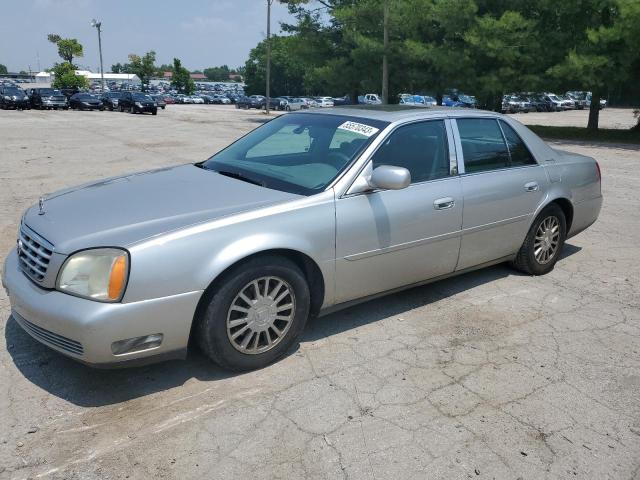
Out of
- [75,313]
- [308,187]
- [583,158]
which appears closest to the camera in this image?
[75,313]

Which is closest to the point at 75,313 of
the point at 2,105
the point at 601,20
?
the point at 601,20

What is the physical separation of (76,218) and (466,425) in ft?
8.03

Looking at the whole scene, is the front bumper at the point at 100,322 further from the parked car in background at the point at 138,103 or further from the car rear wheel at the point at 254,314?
the parked car in background at the point at 138,103

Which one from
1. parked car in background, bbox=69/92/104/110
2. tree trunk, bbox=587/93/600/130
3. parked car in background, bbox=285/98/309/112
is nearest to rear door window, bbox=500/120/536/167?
tree trunk, bbox=587/93/600/130

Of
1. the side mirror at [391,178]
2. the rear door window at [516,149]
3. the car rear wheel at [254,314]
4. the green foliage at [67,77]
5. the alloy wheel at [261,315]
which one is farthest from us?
the green foliage at [67,77]

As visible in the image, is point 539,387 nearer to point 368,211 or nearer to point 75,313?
point 368,211

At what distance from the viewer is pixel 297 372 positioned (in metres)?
3.45

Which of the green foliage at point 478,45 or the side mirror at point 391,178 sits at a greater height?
the green foliage at point 478,45

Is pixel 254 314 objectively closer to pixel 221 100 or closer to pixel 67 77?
pixel 221 100

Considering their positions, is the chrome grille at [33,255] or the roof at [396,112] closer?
the chrome grille at [33,255]

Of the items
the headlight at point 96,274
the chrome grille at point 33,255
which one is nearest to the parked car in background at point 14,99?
the chrome grille at point 33,255

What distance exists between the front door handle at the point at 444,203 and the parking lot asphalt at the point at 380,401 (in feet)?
2.76

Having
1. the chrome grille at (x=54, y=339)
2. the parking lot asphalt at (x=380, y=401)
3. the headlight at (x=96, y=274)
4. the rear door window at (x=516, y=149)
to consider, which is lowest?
the parking lot asphalt at (x=380, y=401)

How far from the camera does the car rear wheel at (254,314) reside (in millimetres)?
3148
